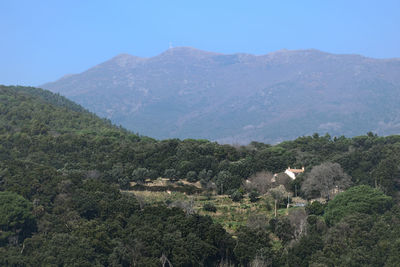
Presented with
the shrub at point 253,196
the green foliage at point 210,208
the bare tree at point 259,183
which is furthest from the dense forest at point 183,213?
the green foliage at point 210,208

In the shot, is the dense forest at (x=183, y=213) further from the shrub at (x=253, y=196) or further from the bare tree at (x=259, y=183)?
the bare tree at (x=259, y=183)

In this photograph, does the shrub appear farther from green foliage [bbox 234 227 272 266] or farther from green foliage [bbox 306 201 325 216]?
green foliage [bbox 234 227 272 266]

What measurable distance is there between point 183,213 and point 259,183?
17.5 m

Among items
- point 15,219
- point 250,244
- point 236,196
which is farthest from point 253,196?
point 15,219

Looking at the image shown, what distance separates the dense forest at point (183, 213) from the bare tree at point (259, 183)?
1.15 feet

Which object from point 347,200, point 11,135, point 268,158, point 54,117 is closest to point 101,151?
point 11,135

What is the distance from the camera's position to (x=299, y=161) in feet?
233

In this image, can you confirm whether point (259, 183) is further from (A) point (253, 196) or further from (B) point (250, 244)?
(B) point (250, 244)

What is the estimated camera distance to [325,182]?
188ft

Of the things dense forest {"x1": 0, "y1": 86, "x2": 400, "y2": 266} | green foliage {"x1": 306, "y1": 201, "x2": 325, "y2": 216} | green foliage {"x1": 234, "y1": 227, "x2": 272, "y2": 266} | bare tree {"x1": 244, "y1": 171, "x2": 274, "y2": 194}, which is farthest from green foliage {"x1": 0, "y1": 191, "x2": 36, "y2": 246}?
bare tree {"x1": 244, "y1": 171, "x2": 274, "y2": 194}

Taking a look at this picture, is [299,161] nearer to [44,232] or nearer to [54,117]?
[44,232]

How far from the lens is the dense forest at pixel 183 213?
3841 cm

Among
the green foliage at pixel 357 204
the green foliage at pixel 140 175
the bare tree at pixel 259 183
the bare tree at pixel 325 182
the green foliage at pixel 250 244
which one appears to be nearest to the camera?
the green foliage at pixel 250 244

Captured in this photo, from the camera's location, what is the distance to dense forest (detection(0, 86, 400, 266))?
38406 millimetres
